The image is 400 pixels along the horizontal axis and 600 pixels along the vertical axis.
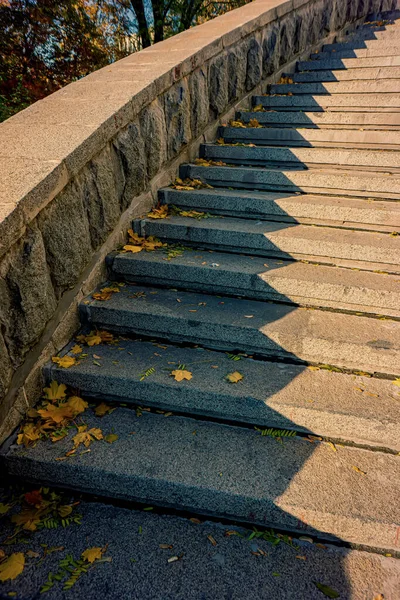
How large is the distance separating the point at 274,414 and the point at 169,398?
0.61m

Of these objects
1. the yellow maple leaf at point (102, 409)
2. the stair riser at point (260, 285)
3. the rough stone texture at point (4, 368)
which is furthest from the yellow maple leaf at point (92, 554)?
the stair riser at point (260, 285)

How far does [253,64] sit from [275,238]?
3.20 meters

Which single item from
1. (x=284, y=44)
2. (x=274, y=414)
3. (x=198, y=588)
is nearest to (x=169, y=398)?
(x=274, y=414)

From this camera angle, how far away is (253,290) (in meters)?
2.94

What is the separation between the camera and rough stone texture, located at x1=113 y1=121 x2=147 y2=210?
2.96 metres

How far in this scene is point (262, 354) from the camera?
2611 millimetres

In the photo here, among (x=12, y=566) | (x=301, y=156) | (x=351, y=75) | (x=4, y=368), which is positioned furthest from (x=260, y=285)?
(x=351, y=75)

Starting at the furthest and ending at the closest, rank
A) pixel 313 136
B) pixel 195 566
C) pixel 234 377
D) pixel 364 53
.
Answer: pixel 364 53 → pixel 313 136 → pixel 234 377 → pixel 195 566

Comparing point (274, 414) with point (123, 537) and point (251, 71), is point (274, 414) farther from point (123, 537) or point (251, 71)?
point (251, 71)

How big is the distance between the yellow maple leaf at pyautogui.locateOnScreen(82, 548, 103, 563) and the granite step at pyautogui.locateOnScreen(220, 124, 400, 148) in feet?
13.7

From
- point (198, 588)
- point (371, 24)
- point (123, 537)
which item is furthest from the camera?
point (371, 24)

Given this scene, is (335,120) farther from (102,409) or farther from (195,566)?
(195,566)

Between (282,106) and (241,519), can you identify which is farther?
(282,106)

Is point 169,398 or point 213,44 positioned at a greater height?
point 213,44
